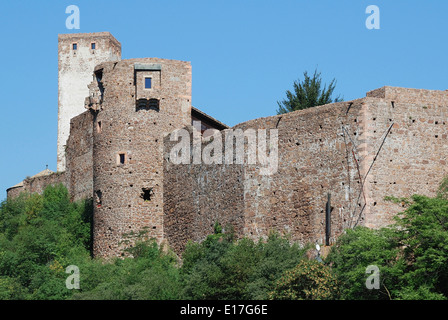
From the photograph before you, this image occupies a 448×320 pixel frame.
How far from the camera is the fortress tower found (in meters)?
66.2

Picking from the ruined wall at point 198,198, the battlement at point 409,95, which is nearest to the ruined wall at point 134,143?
the ruined wall at point 198,198

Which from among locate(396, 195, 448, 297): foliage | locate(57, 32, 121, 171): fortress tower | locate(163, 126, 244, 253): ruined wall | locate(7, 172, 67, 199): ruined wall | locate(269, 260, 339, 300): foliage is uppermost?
locate(57, 32, 121, 171): fortress tower

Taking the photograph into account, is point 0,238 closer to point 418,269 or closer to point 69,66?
point 69,66

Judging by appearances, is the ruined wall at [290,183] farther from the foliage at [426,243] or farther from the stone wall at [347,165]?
the foliage at [426,243]

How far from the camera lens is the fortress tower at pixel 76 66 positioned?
66.2m

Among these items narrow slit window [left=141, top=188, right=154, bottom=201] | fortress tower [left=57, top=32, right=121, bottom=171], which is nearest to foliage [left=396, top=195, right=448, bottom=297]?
Answer: narrow slit window [left=141, top=188, right=154, bottom=201]

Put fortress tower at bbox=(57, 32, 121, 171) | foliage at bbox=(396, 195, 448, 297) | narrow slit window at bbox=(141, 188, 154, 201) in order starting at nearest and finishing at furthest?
foliage at bbox=(396, 195, 448, 297), narrow slit window at bbox=(141, 188, 154, 201), fortress tower at bbox=(57, 32, 121, 171)

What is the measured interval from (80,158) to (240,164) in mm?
14994

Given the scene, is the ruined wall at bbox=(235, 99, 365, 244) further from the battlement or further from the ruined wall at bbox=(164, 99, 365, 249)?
the battlement

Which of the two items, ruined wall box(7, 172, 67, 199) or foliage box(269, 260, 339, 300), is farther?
ruined wall box(7, 172, 67, 199)

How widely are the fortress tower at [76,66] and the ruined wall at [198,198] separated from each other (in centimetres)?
2045

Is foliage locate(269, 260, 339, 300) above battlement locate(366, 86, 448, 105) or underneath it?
underneath

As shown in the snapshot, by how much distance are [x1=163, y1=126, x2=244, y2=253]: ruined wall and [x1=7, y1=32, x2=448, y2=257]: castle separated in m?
0.05
